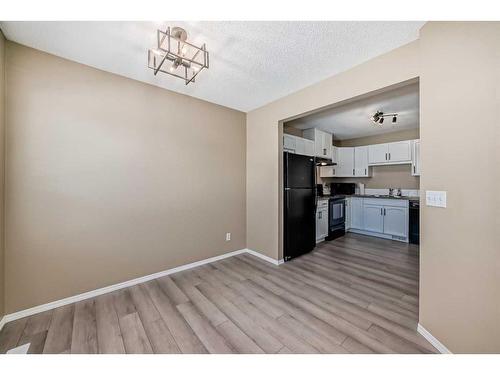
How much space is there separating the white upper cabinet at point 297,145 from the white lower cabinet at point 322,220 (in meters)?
1.12

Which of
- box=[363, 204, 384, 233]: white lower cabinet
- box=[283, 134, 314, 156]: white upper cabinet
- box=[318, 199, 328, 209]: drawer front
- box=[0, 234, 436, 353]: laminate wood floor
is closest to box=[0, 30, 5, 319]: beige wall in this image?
box=[0, 234, 436, 353]: laminate wood floor

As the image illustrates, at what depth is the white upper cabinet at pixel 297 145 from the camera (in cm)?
345

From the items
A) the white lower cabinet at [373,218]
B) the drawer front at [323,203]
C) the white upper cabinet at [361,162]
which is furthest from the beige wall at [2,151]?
the white upper cabinet at [361,162]

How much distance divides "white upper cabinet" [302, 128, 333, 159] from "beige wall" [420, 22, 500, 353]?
8.58 ft

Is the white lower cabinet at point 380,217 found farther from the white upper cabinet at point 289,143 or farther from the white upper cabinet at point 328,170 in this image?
the white upper cabinet at point 289,143

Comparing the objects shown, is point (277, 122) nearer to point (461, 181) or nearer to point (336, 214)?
point (461, 181)

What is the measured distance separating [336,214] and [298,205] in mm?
1680

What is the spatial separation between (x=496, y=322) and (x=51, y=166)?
3.61 m

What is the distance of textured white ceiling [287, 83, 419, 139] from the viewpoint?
9.24 ft

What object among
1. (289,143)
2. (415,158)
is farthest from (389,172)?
(289,143)

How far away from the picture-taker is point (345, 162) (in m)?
5.14

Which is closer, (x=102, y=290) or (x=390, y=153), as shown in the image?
(x=102, y=290)

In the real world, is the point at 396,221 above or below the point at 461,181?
below
